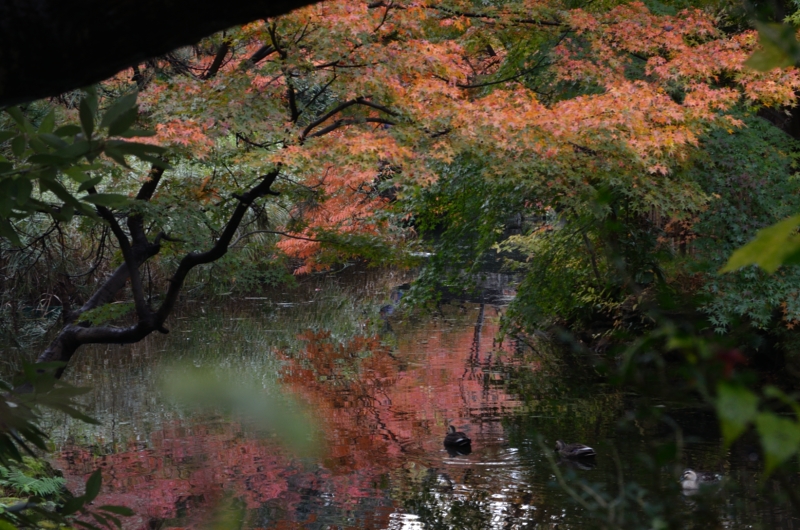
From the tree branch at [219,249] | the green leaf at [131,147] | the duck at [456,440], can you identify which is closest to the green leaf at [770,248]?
the green leaf at [131,147]

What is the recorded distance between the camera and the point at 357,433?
8.33 metres

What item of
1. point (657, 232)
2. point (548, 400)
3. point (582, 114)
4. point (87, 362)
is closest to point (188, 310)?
point (87, 362)

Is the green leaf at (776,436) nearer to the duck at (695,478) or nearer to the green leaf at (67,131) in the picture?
the green leaf at (67,131)

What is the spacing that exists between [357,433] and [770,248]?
797 centimetres

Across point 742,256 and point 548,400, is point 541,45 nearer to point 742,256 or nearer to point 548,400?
point 548,400

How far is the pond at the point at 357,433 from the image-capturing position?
6184 mm

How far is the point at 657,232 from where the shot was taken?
8.85 m

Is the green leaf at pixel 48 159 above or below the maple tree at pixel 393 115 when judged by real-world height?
below

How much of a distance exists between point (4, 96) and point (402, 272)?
807 inches

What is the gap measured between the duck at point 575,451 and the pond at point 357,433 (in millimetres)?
99

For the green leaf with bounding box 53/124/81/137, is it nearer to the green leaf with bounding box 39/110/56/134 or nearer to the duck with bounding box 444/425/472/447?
the green leaf with bounding box 39/110/56/134

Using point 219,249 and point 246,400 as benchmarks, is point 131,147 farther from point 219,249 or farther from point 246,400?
point 246,400

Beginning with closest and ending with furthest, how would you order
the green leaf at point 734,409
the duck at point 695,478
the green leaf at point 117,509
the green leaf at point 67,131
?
1. the green leaf at point 734,409
2. the green leaf at point 67,131
3. the green leaf at point 117,509
4. the duck at point 695,478

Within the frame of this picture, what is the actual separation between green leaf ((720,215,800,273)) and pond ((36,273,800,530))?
110 inches
